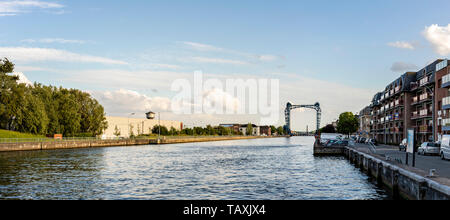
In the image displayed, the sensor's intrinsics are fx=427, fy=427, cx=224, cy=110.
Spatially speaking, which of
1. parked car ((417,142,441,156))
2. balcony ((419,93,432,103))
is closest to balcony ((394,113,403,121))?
balcony ((419,93,432,103))

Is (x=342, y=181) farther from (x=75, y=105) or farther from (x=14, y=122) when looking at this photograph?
(x=75, y=105)

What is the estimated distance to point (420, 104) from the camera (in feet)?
300

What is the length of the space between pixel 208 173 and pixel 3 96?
6504 centimetres

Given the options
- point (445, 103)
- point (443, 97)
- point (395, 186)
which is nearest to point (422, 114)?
point (443, 97)

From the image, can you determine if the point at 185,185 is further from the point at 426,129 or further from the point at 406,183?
the point at 426,129

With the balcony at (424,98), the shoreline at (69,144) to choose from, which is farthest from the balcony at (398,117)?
the shoreline at (69,144)

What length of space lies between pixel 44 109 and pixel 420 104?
81.7 m

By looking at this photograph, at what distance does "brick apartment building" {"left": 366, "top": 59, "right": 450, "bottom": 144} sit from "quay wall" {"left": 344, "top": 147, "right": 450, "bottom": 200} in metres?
34.2

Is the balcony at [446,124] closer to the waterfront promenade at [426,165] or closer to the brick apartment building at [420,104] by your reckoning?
the brick apartment building at [420,104]

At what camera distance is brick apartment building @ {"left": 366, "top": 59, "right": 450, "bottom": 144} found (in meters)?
70.8

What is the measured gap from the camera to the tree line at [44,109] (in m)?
87.3

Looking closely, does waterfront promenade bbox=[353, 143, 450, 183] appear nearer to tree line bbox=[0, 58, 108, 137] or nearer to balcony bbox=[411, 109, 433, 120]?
balcony bbox=[411, 109, 433, 120]

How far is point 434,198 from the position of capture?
16.8 meters
